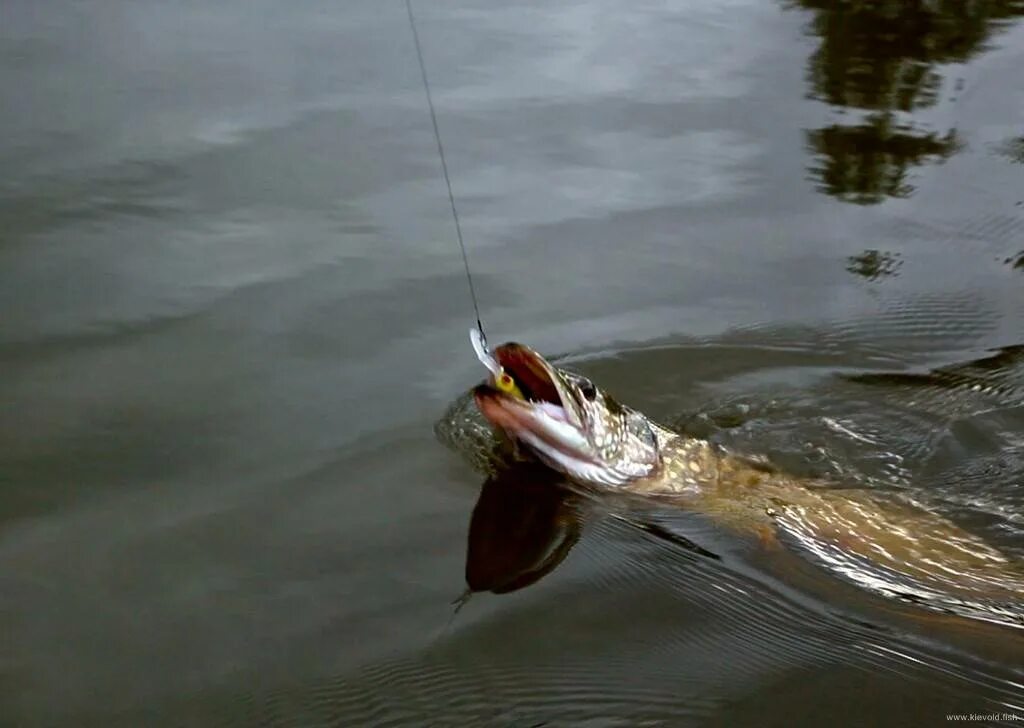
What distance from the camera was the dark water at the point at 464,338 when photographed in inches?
160

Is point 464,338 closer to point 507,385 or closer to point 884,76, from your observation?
point 507,385

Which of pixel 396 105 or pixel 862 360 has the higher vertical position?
pixel 396 105

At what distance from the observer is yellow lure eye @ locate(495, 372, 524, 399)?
4930 millimetres

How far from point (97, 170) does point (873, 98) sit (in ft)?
17.7

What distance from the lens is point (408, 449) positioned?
5270 mm

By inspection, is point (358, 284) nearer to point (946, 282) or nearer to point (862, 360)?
point (862, 360)

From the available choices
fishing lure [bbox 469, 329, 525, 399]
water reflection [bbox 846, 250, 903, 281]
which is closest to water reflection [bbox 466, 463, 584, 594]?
fishing lure [bbox 469, 329, 525, 399]

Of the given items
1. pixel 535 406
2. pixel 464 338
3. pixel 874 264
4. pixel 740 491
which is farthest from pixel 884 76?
pixel 535 406

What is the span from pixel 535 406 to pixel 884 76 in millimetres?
5902

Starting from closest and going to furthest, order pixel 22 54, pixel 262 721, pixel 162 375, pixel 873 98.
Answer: pixel 262 721
pixel 162 375
pixel 22 54
pixel 873 98

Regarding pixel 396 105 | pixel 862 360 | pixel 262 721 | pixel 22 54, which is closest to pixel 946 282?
pixel 862 360

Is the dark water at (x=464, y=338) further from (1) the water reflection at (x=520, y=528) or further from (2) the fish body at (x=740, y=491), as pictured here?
(2) the fish body at (x=740, y=491)

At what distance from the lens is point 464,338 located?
6.08 m

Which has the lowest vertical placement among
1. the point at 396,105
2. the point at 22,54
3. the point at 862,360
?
the point at 862,360
